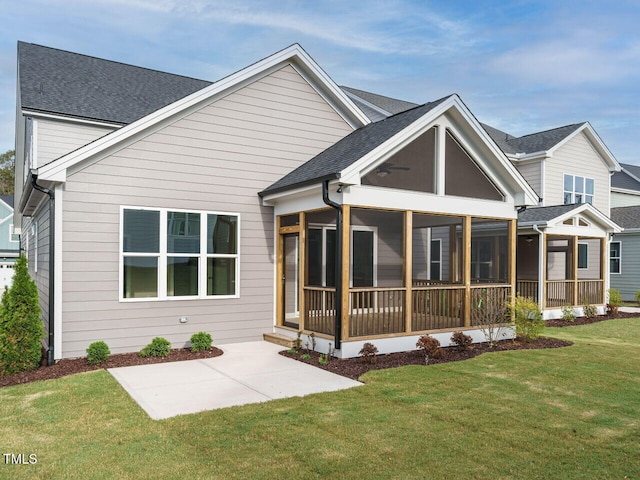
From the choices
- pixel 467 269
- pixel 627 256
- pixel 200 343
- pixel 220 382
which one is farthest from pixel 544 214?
pixel 220 382

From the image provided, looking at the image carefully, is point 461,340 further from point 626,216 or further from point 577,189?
point 626,216

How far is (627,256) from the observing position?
20875mm

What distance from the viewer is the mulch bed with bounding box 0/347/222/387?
7191 mm

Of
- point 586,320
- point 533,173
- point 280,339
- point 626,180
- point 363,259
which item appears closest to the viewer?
point 280,339

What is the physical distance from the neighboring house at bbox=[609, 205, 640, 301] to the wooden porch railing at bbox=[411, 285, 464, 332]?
14370mm

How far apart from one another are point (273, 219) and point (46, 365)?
4883mm

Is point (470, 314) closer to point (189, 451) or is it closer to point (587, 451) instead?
point (587, 451)

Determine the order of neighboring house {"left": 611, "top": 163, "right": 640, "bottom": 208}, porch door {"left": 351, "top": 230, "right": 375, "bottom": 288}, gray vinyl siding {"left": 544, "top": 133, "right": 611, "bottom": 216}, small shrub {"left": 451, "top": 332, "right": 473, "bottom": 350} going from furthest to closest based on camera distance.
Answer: neighboring house {"left": 611, "top": 163, "right": 640, "bottom": 208}
gray vinyl siding {"left": 544, "top": 133, "right": 611, "bottom": 216}
porch door {"left": 351, "top": 230, "right": 375, "bottom": 288}
small shrub {"left": 451, "top": 332, "right": 473, "bottom": 350}

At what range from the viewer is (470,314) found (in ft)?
33.4

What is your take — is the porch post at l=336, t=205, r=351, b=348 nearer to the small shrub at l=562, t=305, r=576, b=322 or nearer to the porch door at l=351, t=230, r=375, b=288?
the porch door at l=351, t=230, r=375, b=288

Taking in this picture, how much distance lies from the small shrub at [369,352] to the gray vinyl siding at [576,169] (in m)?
12.6

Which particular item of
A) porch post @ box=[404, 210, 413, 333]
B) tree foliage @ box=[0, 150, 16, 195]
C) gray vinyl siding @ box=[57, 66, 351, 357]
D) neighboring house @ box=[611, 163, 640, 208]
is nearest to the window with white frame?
gray vinyl siding @ box=[57, 66, 351, 357]

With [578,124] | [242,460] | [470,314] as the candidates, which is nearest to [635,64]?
[578,124]

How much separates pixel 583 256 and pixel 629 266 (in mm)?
2691
